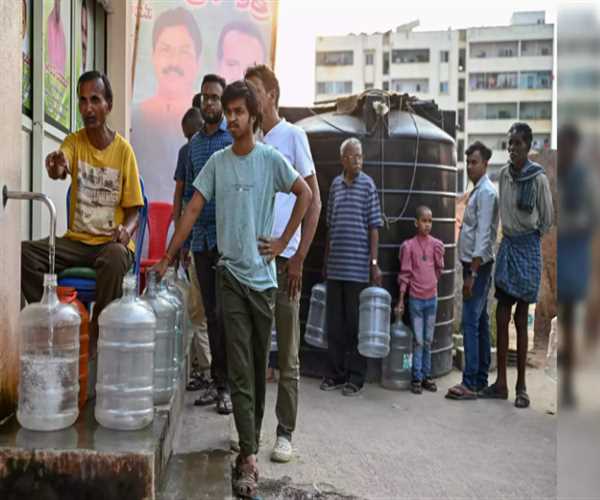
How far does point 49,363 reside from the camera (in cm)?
256

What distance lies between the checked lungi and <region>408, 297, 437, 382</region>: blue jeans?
0.85 meters

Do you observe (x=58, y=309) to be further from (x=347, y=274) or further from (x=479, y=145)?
(x=479, y=145)

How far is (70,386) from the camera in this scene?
2.65m

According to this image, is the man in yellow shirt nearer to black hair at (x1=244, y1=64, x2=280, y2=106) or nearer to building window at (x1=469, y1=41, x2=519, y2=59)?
black hair at (x1=244, y1=64, x2=280, y2=106)

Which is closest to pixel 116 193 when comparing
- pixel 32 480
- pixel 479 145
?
pixel 32 480

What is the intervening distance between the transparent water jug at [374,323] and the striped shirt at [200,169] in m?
2.33

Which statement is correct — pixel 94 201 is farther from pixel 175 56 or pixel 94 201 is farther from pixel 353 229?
pixel 175 56

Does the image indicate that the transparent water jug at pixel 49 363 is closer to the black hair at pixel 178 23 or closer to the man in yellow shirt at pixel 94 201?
the man in yellow shirt at pixel 94 201

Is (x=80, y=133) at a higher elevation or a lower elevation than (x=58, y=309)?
higher

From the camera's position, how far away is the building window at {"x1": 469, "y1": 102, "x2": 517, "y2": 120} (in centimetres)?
6750

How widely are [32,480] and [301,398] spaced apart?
3.37 meters

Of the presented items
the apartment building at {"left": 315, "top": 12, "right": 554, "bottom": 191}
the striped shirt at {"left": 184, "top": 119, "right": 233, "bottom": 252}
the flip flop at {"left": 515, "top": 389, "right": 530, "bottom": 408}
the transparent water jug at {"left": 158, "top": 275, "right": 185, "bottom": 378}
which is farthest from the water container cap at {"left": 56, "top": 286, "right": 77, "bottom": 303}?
the apartment building at {"left": 315, "top": 12, "right": 554, "bottom": 191}

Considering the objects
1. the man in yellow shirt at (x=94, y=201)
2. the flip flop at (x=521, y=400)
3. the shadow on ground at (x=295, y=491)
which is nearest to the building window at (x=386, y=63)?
the flip flop at (x=521, y=400)

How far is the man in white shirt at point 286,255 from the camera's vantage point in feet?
11.4
